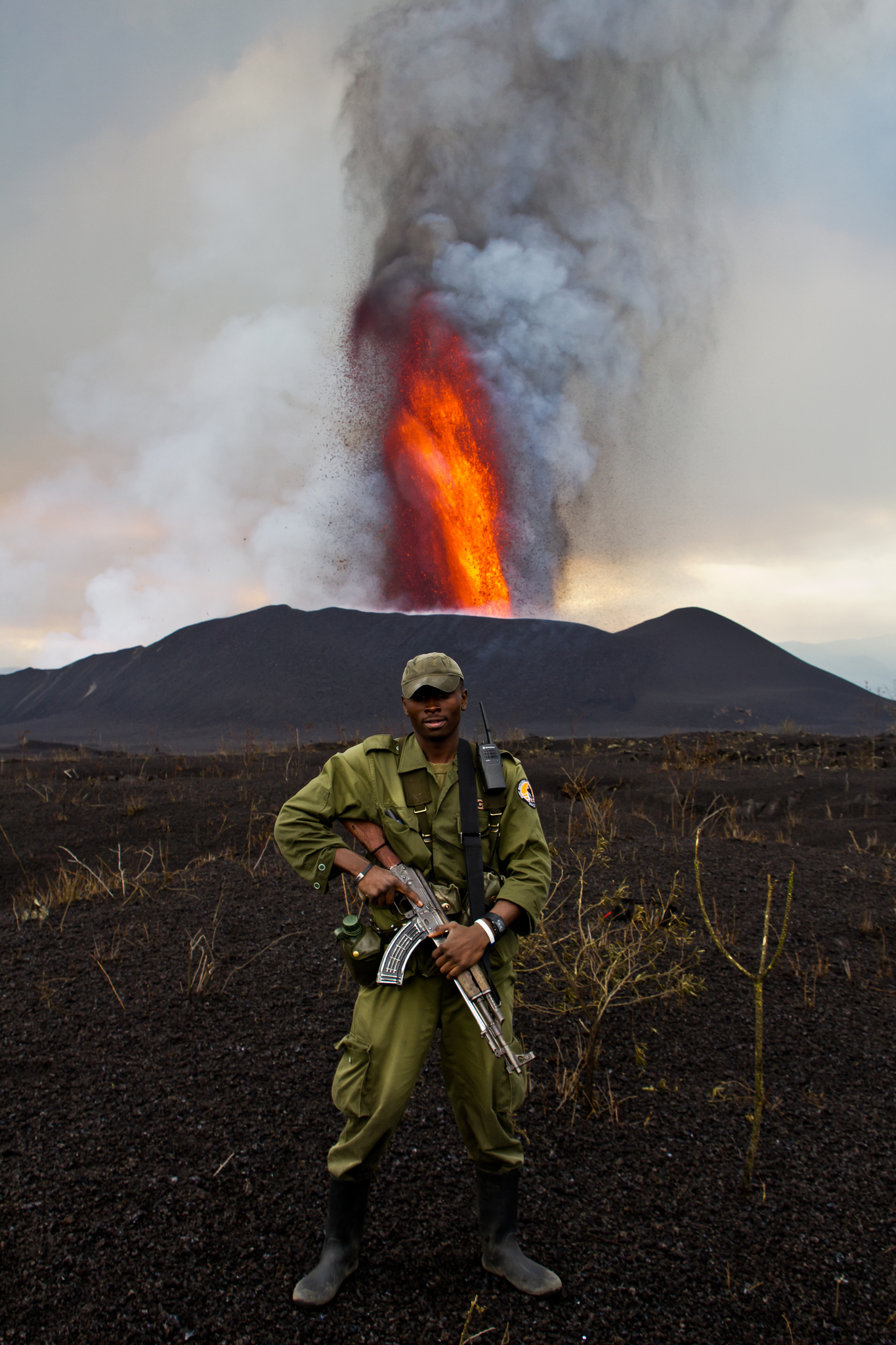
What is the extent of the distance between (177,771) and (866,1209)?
1294 centimetres

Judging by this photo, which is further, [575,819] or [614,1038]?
[575,819]

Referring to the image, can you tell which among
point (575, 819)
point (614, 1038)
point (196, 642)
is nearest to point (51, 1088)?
point (614, 1038)

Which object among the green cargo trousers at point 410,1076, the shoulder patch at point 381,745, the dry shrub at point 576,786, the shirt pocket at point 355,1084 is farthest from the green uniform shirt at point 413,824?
the dry shrub at point 576,786

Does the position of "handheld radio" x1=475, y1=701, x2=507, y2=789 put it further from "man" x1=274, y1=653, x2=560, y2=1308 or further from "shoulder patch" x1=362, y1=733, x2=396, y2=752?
"shoulder patch" x1=362, y1=733, x2=396, y2=752

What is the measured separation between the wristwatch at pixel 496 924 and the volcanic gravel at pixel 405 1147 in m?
0.95

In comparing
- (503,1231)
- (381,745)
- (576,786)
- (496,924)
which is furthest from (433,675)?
(576,786)

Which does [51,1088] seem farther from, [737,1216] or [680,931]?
[680,931]

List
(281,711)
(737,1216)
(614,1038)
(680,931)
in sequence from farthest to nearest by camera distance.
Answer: (281,711) < (680,931) < (614,1038) < (737,1216)

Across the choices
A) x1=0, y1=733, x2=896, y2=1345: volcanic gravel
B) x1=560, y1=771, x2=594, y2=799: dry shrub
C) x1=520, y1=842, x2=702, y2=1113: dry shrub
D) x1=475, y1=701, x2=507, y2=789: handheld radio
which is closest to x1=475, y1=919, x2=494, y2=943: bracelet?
x1=475, y1=701, x2=507, y2=789: handheld radio

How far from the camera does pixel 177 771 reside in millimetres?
14148

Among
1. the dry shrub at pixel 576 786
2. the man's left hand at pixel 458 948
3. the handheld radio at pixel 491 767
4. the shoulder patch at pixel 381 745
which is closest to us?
the man's left hand at pixel 458 948

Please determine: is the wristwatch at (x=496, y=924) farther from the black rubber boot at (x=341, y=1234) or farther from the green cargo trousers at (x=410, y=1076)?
the black rubber boot at (x=341, y=1234)

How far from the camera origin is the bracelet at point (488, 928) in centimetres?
226

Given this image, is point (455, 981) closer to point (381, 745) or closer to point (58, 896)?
point (381, 745)
